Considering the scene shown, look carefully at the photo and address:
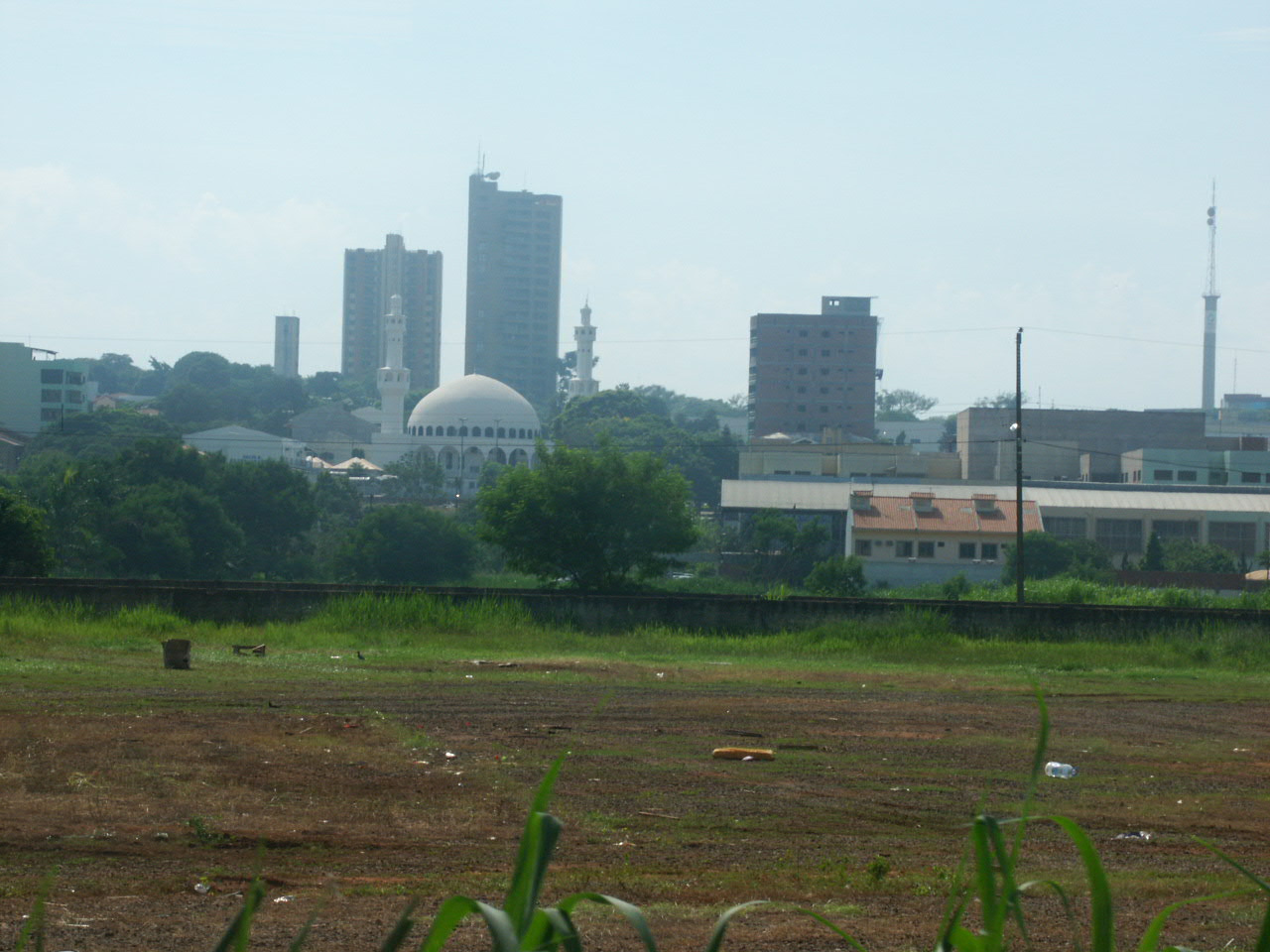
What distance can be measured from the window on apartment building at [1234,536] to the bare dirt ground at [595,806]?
49397 millimetres

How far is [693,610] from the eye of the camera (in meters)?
27.0

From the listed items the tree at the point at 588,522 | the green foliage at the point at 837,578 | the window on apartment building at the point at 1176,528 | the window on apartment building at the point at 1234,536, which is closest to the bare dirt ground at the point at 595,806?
the tree at the point at 588,522

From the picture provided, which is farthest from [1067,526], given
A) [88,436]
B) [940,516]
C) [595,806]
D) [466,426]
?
[466,426]

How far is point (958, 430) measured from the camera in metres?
96.2

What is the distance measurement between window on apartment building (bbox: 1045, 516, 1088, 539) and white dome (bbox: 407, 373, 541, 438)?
6449 centimetres

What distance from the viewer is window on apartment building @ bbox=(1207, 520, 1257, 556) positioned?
62750 mm

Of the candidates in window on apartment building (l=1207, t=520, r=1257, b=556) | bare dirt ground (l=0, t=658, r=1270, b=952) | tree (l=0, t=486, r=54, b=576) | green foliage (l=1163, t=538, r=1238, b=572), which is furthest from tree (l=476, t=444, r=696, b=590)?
window on apartment building (l=1207, t=520, r=1257, b=556)

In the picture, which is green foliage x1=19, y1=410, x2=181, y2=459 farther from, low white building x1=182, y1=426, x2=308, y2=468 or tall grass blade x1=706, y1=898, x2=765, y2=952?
tall grass blade x1=706, y1=898, x2=765, y2=952

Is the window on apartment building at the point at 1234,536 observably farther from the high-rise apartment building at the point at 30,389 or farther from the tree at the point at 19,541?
the high-rise apartment building at the point at 30,389

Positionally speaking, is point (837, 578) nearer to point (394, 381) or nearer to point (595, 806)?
point (595, 806)

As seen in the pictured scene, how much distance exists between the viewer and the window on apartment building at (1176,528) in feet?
206

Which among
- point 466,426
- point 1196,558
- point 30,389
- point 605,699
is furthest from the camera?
point 466,426

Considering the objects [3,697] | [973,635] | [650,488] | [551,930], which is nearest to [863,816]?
[551,930]

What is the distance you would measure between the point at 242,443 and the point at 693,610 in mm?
104505
